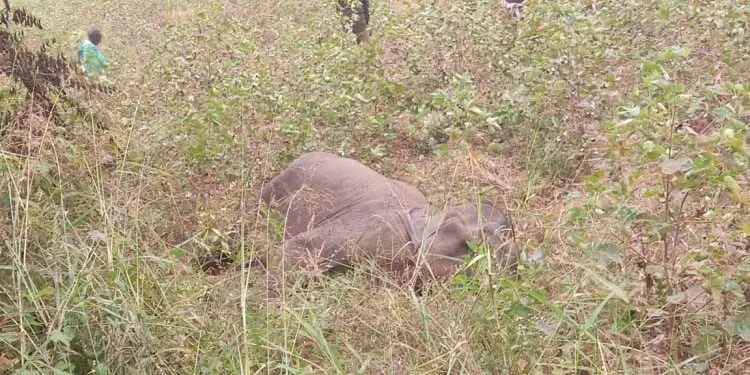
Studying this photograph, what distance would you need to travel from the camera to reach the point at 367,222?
12.8ft

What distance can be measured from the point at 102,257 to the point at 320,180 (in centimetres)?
178

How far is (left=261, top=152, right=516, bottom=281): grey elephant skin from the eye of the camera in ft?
11.0

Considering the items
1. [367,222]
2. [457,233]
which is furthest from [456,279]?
[367,222]

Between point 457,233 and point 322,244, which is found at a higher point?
point 457,233

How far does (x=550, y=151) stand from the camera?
4.41 metres

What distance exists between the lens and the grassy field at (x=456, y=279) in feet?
7.89

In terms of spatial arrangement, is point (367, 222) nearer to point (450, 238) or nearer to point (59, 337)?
point (450, 238)

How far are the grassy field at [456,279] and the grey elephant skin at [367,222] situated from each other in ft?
0.42

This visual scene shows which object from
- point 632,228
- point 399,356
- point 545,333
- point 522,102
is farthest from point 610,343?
point 522,102

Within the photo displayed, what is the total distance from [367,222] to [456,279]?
133 centimetres

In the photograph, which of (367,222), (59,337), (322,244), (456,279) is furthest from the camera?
(367,222)

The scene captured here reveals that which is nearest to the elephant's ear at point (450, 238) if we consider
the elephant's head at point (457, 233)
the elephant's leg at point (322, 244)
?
the elephant's head at point (457, 233)

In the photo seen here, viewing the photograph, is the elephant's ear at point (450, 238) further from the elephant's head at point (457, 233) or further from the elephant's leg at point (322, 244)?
the elephant's leg at point (322, 244)

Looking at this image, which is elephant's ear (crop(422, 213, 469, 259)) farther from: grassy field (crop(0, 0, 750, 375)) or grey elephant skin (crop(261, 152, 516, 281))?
grassy field (crop(0, 0, 750, 375))
